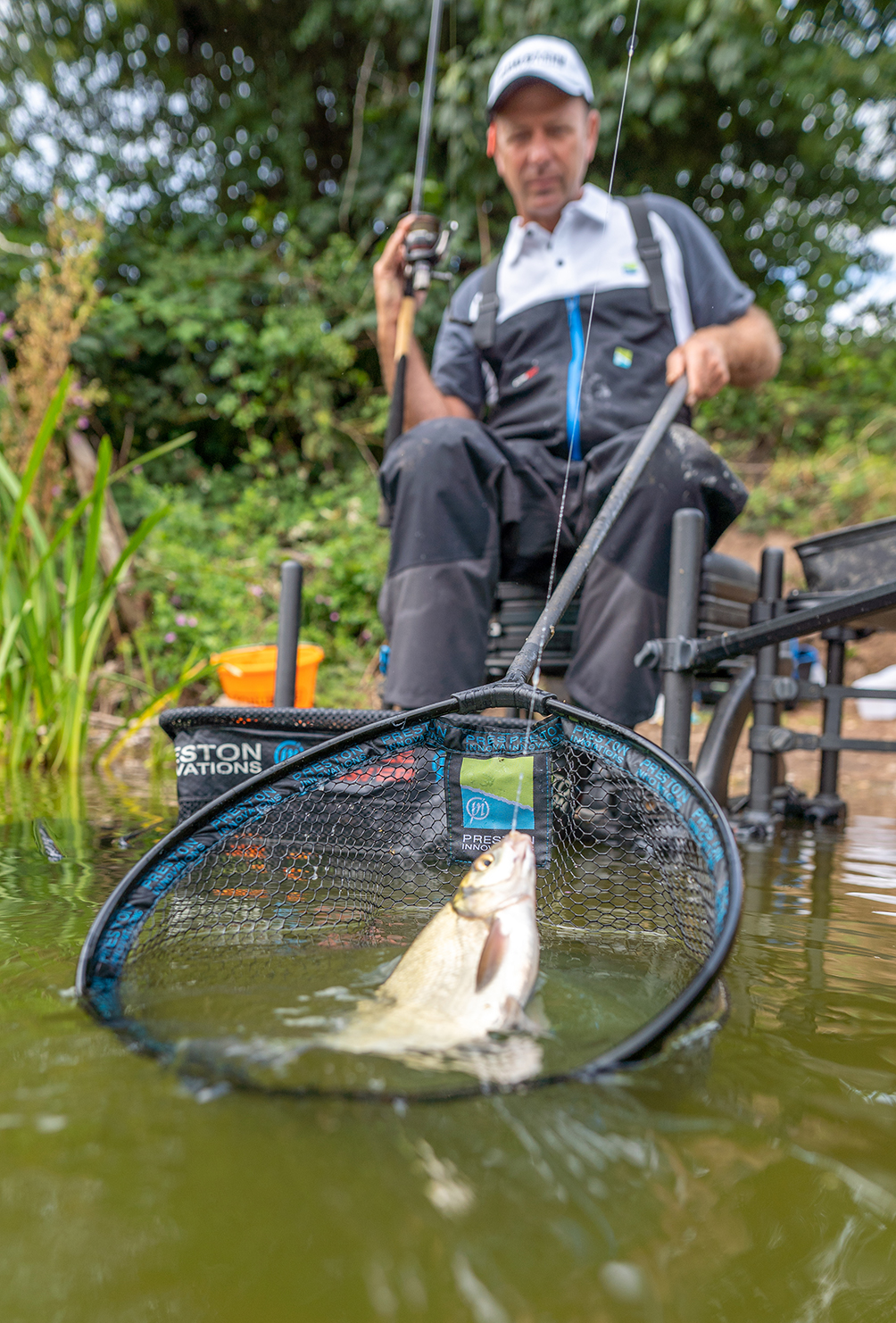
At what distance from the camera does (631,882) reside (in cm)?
127

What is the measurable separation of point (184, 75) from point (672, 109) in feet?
12.9

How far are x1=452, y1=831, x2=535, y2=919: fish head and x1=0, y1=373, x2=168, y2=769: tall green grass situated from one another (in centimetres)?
197

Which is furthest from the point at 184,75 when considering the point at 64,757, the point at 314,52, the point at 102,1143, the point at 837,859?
the point at 102,1143

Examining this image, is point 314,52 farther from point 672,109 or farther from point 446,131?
point 672,109

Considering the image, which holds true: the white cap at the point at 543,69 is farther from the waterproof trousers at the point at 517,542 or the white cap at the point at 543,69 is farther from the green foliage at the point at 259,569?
the green foliage at the point at 259,569

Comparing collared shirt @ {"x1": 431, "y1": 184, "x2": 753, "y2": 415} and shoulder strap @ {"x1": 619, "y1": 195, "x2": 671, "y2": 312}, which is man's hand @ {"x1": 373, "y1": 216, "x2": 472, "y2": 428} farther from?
shoulder strap @ {"x1": 619, "y1": 195, "x2": 671, "y2": 312}

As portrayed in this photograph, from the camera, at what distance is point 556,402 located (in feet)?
7.47

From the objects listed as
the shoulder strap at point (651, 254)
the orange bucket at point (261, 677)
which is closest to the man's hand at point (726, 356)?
the shoulder strap at point (651, 254)

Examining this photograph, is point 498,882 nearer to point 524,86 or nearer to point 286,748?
point 286,748

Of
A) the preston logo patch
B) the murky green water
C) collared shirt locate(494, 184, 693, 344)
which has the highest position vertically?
collared shirt locate(494, 184, 693, 344)

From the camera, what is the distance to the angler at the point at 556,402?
6.21ft

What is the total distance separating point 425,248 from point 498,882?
182 cm

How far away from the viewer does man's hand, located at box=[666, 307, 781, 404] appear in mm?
2066

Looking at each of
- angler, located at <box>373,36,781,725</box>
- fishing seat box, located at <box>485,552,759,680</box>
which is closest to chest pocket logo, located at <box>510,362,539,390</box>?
angler, located at <box>373,36,781,725</box>
